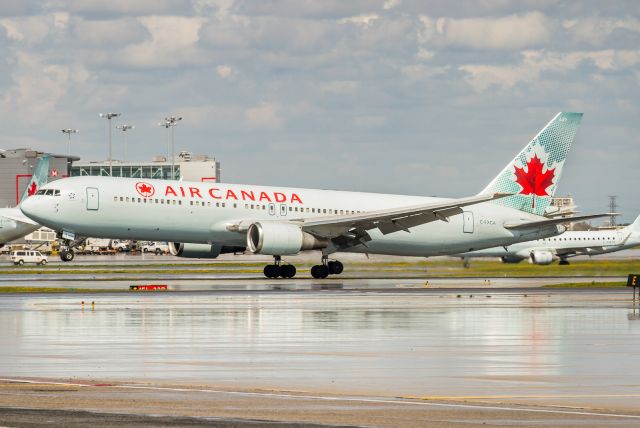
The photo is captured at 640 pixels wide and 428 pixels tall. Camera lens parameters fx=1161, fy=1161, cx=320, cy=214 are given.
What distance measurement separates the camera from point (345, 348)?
23.2 meters

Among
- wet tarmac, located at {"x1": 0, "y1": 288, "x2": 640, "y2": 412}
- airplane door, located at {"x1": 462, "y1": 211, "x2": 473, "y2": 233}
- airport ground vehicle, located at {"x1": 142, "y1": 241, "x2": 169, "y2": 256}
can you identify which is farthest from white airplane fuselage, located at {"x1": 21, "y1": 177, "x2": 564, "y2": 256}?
airport ground vehicle, located at {"x1": 142, "y1": 241, "x2": 169, "y2": 256}

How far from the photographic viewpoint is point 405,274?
214 feet

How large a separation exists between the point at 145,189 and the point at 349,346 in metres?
35.0

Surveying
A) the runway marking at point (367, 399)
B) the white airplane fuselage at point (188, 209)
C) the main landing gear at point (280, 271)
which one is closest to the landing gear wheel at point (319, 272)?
the main landing gear at point (280, 271)

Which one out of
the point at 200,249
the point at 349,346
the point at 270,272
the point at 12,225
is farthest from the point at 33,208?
the point at 12,225

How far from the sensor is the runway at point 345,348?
1723 cm

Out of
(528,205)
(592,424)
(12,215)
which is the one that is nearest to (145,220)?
(528,205)

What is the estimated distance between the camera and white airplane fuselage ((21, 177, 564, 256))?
185 feet

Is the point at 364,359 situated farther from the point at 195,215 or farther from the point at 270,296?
the point at 195,215

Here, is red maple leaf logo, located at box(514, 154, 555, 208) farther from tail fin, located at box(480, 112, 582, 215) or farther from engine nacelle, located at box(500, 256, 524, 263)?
engine nacelle, located at box(500, 256, 524, 263)

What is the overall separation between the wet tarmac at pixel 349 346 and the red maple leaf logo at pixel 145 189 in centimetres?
1771

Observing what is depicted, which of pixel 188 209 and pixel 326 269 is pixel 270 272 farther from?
pixel 188 209

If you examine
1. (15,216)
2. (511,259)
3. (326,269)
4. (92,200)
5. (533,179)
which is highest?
(15,216)

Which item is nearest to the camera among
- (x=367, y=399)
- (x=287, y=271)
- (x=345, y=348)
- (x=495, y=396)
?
(x=367, y=399)
